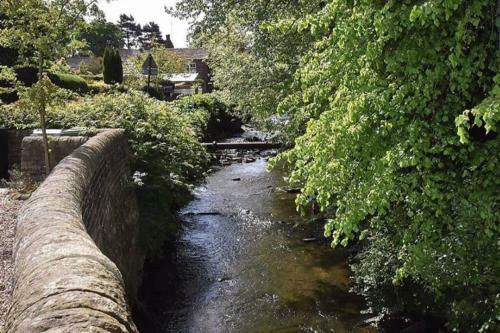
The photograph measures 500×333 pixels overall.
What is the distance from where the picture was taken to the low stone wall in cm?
212

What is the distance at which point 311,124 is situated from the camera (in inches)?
203

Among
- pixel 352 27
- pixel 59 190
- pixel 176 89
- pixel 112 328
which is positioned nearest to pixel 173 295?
pixel 59 190

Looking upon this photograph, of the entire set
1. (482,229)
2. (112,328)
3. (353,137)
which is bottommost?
(482,229)

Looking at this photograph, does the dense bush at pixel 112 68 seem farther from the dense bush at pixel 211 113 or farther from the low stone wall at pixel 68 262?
the low stone wall at pixel 68 262

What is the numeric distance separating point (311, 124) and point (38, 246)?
3059 millimetres

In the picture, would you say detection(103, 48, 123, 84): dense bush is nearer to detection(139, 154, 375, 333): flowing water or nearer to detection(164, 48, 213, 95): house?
detection(164, 48, 213, 95): house

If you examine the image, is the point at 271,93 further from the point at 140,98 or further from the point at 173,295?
the point at 173,295

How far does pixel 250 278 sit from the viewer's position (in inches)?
372

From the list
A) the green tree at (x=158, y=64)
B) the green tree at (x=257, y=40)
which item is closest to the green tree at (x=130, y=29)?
the green tree at (x=158, y=64)

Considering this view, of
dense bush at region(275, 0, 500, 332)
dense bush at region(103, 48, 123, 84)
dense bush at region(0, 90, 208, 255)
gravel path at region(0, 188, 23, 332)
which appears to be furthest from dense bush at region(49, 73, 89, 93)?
dense bush at region(275, 0, 500, 332)

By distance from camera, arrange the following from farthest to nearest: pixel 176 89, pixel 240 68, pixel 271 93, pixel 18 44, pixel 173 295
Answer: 1. pixel 176 89
2. pixel 240 68
3. pixel 271 93
4. pixel 173 295
5. pixel 18 44

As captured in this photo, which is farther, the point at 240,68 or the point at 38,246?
the point at 240,68

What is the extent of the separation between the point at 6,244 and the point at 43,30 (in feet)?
14.4

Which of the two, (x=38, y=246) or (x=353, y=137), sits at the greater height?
(x=353, y=137)
